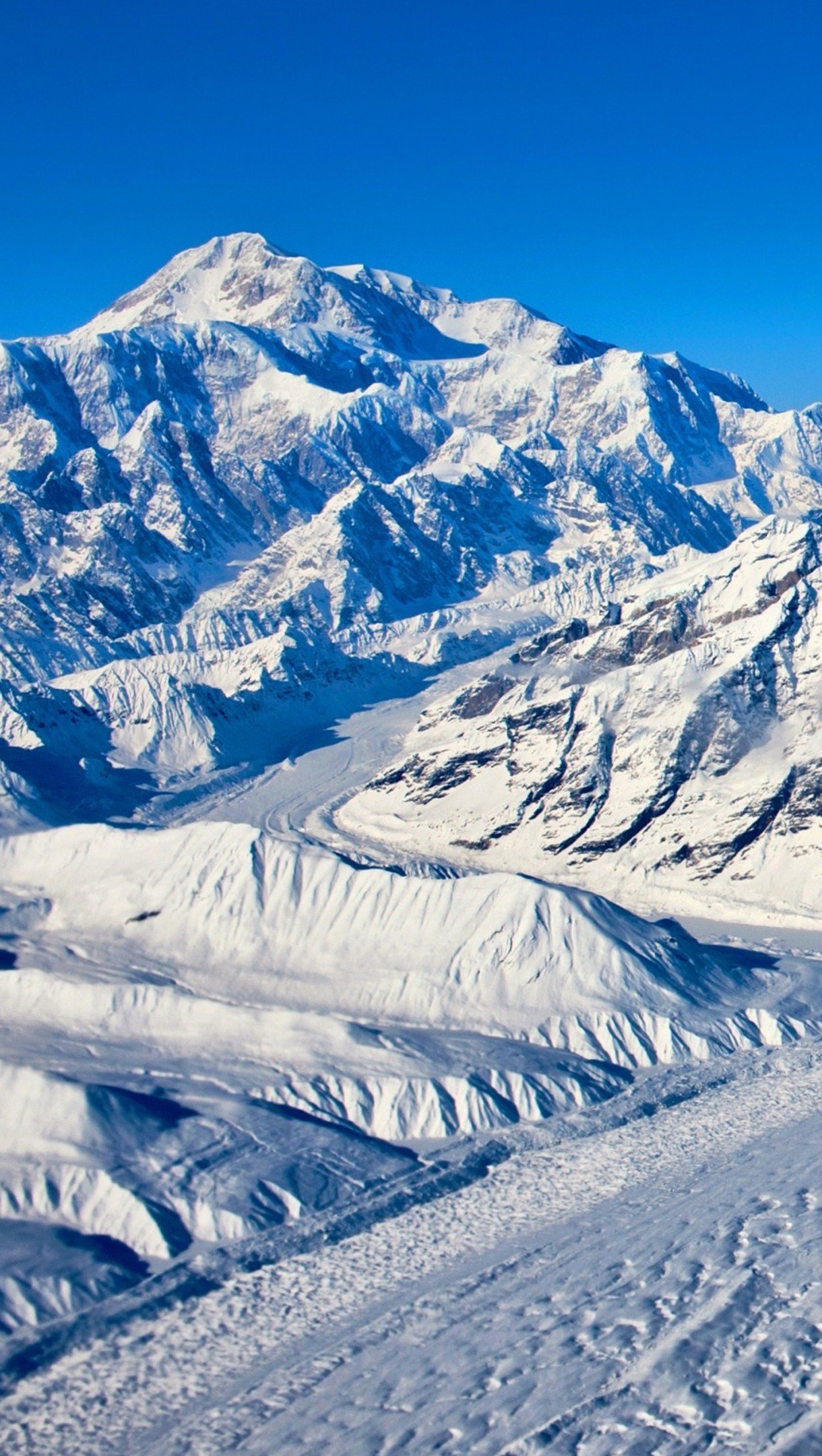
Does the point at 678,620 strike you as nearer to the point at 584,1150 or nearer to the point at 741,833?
the point at 741,833

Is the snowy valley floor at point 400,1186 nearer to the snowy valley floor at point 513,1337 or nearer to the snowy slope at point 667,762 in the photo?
the snowy valley floor at point 513,1337

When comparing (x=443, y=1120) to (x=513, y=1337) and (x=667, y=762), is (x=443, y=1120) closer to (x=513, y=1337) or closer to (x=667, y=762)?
(x=513, y=1337)

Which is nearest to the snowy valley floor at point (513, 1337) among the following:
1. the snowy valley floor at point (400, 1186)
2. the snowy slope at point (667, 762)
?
the snowy valley floor at point (400, 1186)

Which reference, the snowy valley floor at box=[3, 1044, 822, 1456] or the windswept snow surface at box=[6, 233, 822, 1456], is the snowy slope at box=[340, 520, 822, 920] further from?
the snowy valley floor at box=[3, 1044, 822, 1456]

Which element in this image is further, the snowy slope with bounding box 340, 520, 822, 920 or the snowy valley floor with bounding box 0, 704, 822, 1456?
the snowy slope with bounding box 340, 520, 822, 920

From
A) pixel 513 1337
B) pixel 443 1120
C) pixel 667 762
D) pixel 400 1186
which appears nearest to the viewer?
pixel 513 1337

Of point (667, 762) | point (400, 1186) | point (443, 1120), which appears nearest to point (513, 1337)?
point (400, 1186)

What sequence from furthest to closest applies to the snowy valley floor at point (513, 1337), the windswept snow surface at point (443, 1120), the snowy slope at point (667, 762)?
1. the snowy slope at point (667, 762)
2. the windswept snow surface at point (443, 1120)
3. the snowy valley floor at point (513, 1337)

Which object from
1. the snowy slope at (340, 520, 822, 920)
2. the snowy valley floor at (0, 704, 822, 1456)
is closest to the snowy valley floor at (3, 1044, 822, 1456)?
the snowy valley floor at (0, 704, 822, 1456)
